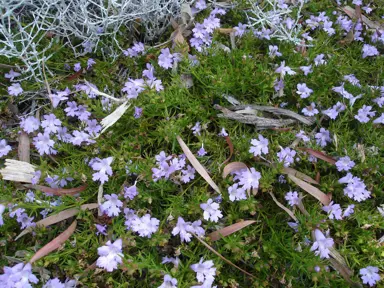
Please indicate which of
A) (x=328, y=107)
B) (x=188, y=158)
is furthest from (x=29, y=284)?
(x=328, y=107)

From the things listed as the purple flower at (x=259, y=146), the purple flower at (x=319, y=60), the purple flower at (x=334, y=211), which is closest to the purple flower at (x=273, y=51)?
the purple flower at (x=319, y=60)

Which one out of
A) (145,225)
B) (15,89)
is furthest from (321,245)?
(15,89)

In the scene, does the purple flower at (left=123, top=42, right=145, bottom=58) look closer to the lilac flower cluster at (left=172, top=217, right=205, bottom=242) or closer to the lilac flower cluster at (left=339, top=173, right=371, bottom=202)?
the lilac flower cluster at (left=172, top=217, right=205, bottom=242)

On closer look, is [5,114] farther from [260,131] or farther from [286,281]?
[286,281]

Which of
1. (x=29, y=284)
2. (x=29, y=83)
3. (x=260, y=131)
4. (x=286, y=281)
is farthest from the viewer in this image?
(x=29, y=83)

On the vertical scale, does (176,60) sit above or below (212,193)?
above

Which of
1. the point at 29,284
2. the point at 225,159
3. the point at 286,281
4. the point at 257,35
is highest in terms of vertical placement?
the point at 257,35

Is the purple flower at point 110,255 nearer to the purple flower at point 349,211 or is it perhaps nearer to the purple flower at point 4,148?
the purple flower at point 4,148
